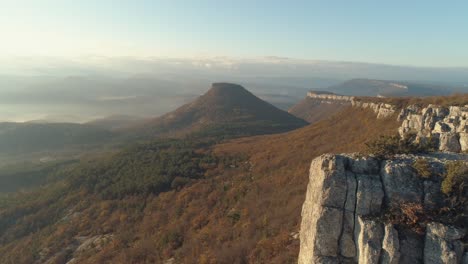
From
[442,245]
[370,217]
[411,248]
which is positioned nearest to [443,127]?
[442,245]

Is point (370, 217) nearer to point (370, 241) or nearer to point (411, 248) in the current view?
point (370, 241)

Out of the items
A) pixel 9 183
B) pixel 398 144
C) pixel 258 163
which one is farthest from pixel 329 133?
pixel 9 183

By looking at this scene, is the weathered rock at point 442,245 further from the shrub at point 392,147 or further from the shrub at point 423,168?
the shrub at point 392,147

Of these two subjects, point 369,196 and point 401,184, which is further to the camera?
point 401,184

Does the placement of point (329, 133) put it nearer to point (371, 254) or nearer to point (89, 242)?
point (89, 242)

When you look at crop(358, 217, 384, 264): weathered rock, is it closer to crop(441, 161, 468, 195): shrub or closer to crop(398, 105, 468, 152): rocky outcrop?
crop(441, 161, 468, 195): shrub

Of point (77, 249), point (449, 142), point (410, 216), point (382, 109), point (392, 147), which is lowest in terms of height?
point (77, 249)
